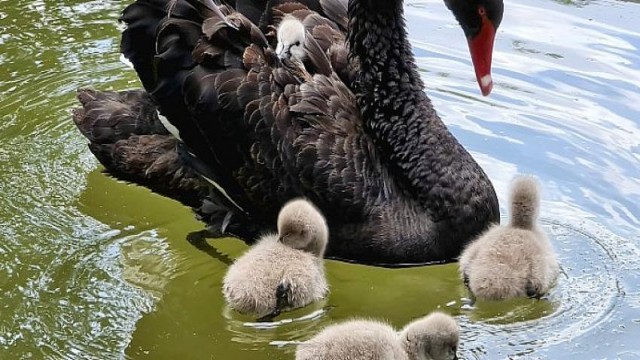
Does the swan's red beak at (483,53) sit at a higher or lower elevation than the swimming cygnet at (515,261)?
higher

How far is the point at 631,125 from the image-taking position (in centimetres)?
481

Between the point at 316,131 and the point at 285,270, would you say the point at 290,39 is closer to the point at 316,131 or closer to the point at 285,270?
the point at 316,131

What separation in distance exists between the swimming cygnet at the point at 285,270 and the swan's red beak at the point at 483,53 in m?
0.82

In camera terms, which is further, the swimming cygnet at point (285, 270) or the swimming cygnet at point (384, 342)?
the swimming cygnet at point (285, 270)

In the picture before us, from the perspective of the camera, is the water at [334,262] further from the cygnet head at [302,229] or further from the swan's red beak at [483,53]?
the swan's red beak at [483,53]

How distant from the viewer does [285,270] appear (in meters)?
3.38

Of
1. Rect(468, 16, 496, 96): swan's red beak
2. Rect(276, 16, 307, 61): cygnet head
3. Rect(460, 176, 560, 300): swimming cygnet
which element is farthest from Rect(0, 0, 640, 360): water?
Rect(276, 16, 307, 61): cygnet head

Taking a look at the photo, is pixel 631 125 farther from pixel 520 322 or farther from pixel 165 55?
pixel 165 55

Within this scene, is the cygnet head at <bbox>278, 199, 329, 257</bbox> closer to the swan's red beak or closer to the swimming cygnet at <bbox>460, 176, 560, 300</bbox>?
the swimming cygnet at <bbox>460, 176, 560, 300</bbox>

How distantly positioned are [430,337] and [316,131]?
3.54ft

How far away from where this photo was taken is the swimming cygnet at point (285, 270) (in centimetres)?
336

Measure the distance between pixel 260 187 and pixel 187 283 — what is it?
0.41m

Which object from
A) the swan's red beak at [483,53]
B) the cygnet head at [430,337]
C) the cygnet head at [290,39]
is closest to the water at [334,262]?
the cygnet head at [430,337]

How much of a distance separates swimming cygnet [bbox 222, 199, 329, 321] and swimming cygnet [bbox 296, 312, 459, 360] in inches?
14.9
